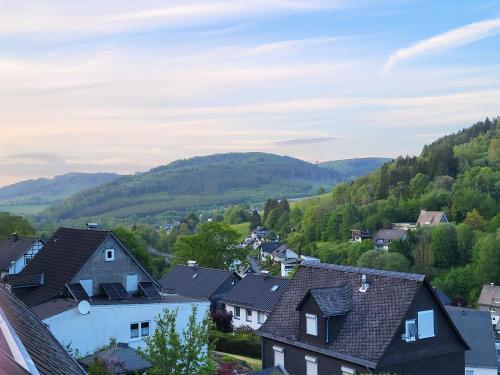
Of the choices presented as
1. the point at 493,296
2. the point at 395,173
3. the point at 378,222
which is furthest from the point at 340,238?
the point at 493,296

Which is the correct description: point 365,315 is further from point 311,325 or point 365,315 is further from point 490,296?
point 490,296

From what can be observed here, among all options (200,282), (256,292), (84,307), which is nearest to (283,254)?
(200,282)

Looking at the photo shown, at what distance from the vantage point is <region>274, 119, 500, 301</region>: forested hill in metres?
98.7

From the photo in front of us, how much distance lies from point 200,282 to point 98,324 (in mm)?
27505

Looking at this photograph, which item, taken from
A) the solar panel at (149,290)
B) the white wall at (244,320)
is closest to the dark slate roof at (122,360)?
the solar panel at (149,290)

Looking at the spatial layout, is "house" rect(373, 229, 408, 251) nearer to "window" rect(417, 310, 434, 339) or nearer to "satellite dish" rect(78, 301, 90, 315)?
"satellite dish" rect(78, 301, 90, 315)

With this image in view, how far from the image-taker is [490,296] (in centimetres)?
8225

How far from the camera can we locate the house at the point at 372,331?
24297 millimetres

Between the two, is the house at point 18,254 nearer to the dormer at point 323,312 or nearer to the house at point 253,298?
the house at point 253,298

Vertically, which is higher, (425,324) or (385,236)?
(425,324)

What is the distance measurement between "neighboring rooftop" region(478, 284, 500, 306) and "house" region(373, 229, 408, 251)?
36599 millimetres

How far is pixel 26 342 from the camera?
7.34m

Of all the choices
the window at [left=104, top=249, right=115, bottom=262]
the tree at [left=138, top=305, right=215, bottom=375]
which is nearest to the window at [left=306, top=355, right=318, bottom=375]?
the tree at [left=138, top=305, right=215, bottom=375]

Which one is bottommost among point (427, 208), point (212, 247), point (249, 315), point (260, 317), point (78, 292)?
point (249, 315)
